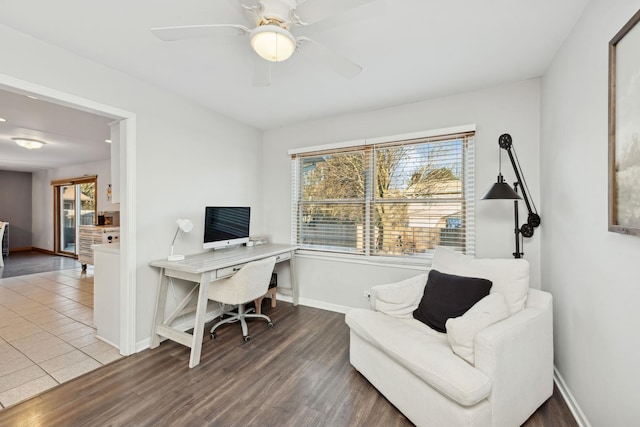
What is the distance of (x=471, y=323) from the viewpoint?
159cm

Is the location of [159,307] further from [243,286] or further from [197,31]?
[197,31]

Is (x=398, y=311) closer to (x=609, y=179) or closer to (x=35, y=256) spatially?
(x=609, y=179)

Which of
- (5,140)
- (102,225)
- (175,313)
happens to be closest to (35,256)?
(102,225)

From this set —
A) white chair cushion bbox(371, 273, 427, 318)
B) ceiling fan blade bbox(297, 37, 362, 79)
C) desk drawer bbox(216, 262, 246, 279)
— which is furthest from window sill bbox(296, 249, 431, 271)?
ceiling fan blade bbox(297, 37, 362, 79)

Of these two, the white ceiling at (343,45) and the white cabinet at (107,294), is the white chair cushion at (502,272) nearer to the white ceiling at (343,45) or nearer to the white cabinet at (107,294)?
the white ceiling at (343,45)

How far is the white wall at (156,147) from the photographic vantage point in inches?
77.7

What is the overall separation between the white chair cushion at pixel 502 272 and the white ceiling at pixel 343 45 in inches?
60.9

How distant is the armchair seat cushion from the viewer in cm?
140

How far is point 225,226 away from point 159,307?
1.01m

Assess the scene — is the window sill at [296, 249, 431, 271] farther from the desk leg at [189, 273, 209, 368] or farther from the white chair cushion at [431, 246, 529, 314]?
the desk leg at [189, 273, 209, 368]

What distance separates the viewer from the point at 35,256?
7051 mm

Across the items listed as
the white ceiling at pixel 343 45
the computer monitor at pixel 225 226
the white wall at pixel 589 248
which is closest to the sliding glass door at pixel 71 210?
the white ceiling at pixel 343 45

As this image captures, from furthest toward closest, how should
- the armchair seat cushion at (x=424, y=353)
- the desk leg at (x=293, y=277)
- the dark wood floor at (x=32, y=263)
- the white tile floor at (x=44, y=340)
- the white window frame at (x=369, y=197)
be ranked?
the dark wood floor at (x=32, y=263) < the desk leg at (x=293, y=277) < the white window frame at (x=369, y=197) < the white tile floor at (x=44, y=340) < the armchair seat cushion at (x=424, y=353)

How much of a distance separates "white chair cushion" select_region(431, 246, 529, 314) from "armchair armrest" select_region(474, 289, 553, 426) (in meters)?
0.09
